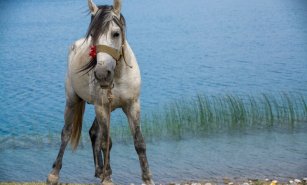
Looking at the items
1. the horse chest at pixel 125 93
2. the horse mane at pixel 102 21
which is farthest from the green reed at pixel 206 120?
the horse mane at pixel 102 21

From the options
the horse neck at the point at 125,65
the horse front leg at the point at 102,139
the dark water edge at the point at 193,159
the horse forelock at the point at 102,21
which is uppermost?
the horse forelock at the point at 102,21

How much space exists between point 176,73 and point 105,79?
1603cm

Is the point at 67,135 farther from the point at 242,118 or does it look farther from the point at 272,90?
the point at 272,90

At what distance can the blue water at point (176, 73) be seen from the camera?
37.8ft

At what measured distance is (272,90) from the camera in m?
17.2

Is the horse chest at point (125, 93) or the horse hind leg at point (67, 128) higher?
the horse chest at point (125, 93)

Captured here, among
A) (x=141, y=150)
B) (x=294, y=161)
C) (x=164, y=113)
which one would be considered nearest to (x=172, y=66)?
(x=164, y=113)

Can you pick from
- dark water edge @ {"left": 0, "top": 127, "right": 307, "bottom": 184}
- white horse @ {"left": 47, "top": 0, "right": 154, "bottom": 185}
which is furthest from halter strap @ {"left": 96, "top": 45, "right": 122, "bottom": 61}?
dark water edge @ {"left": 0, "top": 127, "right": 307, "bottom": 184}

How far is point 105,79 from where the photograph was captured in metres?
5.05

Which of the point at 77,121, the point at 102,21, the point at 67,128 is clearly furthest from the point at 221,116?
the point at 102,21

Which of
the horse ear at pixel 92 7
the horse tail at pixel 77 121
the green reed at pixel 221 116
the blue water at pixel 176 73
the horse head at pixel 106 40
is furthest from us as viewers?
the green reed at pixel 221 116

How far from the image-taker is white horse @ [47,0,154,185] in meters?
5.18

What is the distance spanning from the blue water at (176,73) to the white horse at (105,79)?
4.20m

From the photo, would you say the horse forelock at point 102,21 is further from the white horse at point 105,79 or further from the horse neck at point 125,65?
the horse neck at point 125,65
